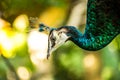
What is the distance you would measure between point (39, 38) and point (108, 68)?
1.66 metres

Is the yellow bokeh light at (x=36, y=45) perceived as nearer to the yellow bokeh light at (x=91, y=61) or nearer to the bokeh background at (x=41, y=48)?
the bokeh background at (x=41, y=48)

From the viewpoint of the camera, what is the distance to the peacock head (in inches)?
97.0

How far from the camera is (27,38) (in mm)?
4676

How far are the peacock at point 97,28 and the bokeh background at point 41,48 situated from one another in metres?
1.15

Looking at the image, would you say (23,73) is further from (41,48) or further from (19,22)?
(41,48)

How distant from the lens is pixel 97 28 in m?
2.61

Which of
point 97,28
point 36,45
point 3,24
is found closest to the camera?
point 97,28

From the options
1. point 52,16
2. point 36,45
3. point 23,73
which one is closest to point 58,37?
point 36,45

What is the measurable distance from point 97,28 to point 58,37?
0.21 meters

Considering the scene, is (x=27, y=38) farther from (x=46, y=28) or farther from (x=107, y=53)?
(x=46, y=28)

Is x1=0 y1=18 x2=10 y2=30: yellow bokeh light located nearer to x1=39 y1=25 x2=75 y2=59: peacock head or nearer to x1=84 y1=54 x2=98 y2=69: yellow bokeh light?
x1=84 y1=54 x2=98 y2=69: yellow bokeh light

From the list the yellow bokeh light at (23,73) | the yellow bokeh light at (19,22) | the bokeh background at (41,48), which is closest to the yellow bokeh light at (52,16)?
the bokeh background at (41,48)

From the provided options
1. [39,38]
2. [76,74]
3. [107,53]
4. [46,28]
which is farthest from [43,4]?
[46,28]

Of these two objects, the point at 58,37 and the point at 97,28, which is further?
the point at 97,28
